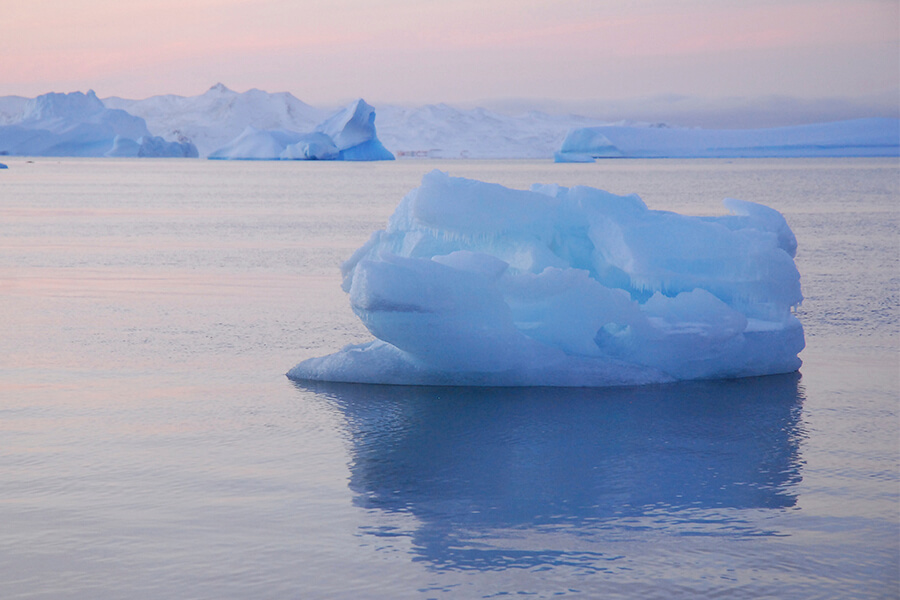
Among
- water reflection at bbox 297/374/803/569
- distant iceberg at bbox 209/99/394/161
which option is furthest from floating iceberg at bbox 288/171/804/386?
distant iceberg at bbox 209/99/394/161

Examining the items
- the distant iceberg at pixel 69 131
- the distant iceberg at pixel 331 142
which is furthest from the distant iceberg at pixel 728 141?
the distant iceberg at pixel 69 131

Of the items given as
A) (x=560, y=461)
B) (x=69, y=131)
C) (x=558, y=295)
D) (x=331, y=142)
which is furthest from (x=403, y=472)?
(x=69, y=131)

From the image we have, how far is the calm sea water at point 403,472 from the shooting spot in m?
4.52

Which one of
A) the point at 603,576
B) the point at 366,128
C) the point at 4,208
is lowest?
the point at 603,576

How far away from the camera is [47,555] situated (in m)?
4.69

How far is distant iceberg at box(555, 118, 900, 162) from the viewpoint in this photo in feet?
243

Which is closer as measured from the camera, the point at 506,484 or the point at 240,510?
the point at 240,510

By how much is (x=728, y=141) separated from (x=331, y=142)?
110 ft

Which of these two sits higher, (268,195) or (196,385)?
(268,195)

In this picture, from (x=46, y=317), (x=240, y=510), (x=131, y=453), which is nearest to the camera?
(x=240, y=510)

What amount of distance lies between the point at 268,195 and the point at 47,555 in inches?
1369

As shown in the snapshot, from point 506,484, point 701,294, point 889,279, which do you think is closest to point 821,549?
point 506,484

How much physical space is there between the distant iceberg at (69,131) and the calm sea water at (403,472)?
7803 centimetres

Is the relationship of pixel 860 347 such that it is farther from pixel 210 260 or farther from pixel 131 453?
pixel 210 260
